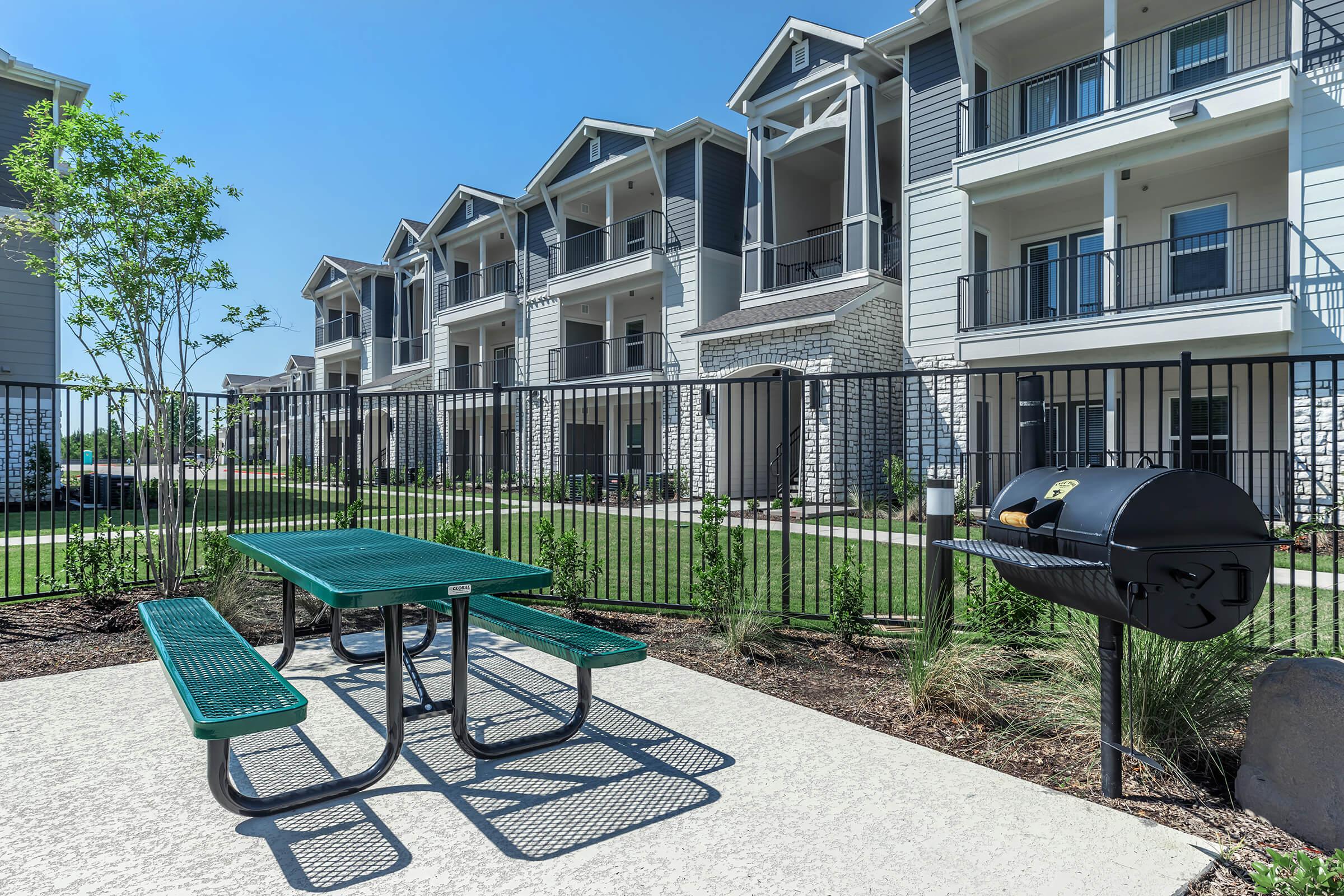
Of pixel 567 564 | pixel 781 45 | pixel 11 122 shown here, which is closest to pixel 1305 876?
pixel 567 564

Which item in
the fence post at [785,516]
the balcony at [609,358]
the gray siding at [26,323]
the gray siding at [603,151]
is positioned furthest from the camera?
the balcony at [609,358]

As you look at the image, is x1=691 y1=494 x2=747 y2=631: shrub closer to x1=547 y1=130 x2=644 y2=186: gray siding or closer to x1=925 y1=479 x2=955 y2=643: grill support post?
x1=925 y1=479 x2=955 y2=643: grill support post

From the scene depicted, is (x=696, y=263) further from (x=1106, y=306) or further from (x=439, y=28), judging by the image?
(x=1106, y=306)

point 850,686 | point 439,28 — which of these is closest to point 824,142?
point 439,28

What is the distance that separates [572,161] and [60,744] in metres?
22.3

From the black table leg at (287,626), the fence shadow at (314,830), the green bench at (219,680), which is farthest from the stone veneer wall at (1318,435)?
the green bench at (219,680)

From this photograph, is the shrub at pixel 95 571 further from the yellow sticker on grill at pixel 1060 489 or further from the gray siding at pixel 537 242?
the gray siding at pixel 537 242

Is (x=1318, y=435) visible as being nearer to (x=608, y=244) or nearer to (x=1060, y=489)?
(x=1060, y=489)

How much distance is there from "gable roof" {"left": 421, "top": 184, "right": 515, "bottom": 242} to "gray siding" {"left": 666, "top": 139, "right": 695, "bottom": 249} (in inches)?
278

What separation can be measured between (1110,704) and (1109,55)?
582 inches

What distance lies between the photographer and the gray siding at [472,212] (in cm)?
2673

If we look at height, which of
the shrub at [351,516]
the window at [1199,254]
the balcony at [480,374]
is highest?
the window at [1199,254]

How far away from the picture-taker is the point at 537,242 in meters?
25.3

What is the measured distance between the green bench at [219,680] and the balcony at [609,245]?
59.7ft
